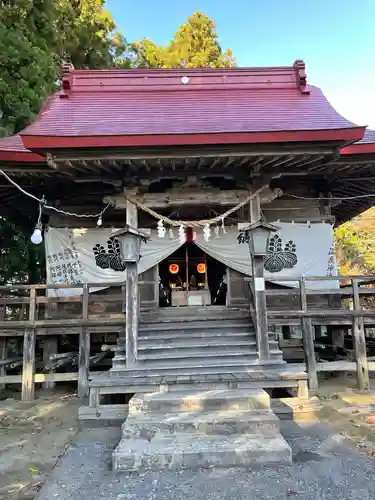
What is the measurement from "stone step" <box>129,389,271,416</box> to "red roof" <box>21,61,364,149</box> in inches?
140

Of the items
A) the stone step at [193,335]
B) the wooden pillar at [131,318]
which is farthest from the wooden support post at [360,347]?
the wooden pillar at [131,318]

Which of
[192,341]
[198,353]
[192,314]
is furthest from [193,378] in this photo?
[192,314]

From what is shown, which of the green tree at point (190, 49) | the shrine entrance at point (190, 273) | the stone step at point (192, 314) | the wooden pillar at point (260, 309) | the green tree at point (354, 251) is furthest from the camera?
the green tree at point (354, 251)

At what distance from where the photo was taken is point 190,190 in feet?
21.6

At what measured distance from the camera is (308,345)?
6.84 meters

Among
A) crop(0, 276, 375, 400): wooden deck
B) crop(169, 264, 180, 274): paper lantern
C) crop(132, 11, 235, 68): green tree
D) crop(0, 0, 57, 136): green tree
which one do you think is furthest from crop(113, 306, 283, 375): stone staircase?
crop(132, 11, 235, 68): green tree

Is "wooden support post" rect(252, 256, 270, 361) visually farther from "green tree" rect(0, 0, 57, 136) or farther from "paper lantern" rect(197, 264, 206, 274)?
"green tree" rect(0, 0, 57, 136)

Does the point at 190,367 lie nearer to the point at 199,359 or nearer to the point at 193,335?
the point at 199,359

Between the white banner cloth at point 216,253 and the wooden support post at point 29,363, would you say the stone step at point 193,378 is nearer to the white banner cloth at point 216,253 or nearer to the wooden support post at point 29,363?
the wooden support post at point 29,363

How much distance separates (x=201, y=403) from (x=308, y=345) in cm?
283

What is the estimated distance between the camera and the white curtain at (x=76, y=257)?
7.97 metres

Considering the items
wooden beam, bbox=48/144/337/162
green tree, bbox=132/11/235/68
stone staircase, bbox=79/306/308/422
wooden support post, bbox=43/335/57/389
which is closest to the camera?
stone staircase, bbox=79/306/308/422

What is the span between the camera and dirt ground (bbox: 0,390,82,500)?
12.4ft

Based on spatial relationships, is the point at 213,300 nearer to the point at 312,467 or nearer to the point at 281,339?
the point at 281,339
